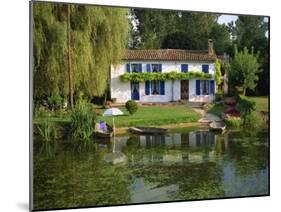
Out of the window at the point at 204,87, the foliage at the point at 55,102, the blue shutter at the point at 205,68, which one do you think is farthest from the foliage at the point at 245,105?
the foliage at the point at 55,102

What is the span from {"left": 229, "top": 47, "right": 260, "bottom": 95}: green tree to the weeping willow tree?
1.25 meters

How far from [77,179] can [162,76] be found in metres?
1.38

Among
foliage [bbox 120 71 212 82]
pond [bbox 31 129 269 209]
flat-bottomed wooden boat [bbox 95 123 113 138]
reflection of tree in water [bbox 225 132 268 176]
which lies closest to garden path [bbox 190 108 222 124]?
pond [bbox 31 129 269 209]

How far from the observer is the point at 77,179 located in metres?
5.75

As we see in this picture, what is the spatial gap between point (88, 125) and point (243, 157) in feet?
5.69

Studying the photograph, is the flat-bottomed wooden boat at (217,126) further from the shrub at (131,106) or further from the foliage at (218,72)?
the shrub at (131,106)

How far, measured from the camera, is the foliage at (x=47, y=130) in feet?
18.6

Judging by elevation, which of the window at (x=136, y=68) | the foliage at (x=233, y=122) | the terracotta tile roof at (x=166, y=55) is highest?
the terracotta tile roof at (x=166, y=55)

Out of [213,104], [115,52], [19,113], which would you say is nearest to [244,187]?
[213,104]

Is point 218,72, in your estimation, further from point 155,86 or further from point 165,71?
point 155,86

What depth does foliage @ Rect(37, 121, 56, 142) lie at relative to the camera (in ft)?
18.6

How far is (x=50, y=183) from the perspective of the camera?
5.66 meters

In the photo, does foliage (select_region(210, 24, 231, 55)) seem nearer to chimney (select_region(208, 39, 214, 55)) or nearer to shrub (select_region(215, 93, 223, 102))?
chimney (select_region(208, 39, 214, 55))

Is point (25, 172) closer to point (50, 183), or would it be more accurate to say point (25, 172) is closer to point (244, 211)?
point (50, 183)
